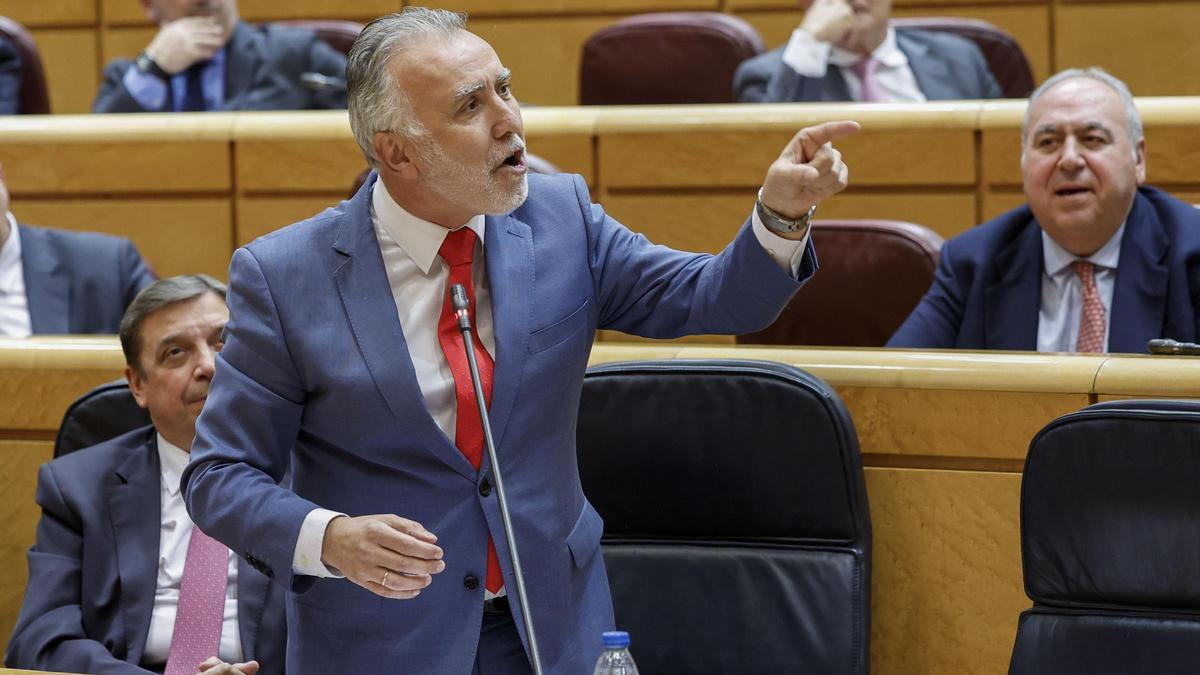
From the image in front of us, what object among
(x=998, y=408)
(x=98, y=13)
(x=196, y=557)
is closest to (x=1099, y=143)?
(x=998, y=408)

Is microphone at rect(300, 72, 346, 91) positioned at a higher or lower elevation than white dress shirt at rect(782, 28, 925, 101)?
lower

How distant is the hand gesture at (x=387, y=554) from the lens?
1.05 meters

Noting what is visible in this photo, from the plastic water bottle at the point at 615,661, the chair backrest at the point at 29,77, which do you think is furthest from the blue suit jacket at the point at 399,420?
the chair backrest at the point at 29,77

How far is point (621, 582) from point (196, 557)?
48 cm

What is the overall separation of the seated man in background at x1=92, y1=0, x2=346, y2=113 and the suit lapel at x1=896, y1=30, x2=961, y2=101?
1240mm

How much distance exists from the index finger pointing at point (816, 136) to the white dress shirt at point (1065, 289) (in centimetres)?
108

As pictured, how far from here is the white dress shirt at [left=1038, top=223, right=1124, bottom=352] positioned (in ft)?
6.87

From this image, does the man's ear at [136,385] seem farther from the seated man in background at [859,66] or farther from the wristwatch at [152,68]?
the wristwatch at [152,68]

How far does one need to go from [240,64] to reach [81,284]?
1.04 meters

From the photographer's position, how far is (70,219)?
9.93ft

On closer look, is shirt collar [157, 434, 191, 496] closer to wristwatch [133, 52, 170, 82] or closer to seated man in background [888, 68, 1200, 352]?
seated man in background [888, 68, 1200, 352]

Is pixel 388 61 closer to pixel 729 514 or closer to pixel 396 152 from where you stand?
pixel 396 152

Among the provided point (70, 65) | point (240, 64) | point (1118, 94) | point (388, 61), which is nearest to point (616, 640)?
point (388, 61)

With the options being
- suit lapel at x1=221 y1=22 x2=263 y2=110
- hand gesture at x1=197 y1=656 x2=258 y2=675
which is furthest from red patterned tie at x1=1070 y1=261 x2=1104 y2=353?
suit lapel at x1=221 y1=22 x2=263 y2=110
